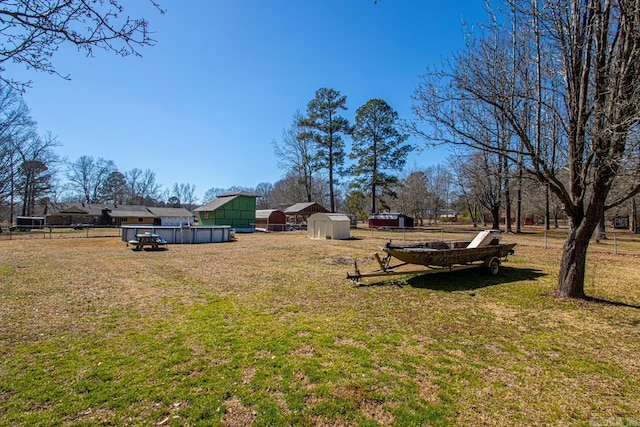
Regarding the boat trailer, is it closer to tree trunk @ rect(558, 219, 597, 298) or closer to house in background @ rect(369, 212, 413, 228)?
tree trunk @ rect(558, 219, 597, 298)

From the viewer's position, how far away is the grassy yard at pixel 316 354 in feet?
9.45


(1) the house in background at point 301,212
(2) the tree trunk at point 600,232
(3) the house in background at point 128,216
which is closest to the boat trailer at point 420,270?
(2) the tree trunk at point 600,232

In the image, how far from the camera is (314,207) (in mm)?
41625

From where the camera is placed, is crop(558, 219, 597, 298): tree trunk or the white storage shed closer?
crop(558, 219, 597, 298): tree trunk

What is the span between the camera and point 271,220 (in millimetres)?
38125

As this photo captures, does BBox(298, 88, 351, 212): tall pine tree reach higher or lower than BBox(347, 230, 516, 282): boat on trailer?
higher

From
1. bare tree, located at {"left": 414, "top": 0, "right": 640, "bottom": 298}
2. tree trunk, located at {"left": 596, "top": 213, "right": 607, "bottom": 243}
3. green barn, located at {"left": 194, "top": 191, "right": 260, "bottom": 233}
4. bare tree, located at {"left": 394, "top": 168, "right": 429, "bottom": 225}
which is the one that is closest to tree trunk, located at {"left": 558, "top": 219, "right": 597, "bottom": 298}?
bare tree, located at {"left": 414, "top": 0, "right": 640, "bottom": 298}

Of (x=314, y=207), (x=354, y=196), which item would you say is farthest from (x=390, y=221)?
(x=314, y=207)

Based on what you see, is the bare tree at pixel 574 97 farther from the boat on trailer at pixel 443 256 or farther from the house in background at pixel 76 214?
the house in background at pixel 76 214

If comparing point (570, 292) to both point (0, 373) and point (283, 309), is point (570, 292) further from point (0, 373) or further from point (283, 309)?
point (0, 373)

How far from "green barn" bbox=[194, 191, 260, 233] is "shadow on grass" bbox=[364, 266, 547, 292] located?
30.0 metres

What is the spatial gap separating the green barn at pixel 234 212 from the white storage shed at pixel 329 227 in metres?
13.6

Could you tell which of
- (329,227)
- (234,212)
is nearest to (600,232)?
(329,227)

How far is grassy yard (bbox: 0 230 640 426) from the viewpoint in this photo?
288cm
